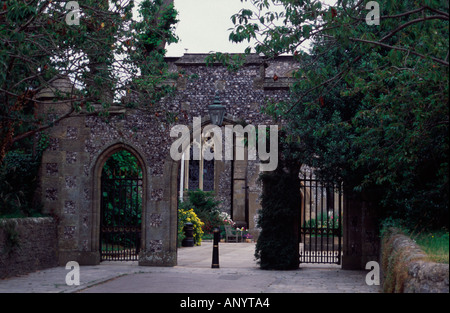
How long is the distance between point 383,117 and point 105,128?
8.46m

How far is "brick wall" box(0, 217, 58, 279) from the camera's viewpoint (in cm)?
1209

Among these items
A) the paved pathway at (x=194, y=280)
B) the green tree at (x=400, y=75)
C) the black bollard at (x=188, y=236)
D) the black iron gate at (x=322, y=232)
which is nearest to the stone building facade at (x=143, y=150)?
Answer: the paved pathway at (x=194, y=280)

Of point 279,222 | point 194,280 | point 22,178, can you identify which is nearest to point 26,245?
point 22,178

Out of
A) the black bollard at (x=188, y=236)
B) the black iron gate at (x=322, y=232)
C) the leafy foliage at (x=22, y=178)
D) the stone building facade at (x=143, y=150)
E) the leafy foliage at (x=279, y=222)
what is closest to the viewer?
the leafy foliage at (x=279, y=222)

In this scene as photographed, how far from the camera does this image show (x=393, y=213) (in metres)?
12.6

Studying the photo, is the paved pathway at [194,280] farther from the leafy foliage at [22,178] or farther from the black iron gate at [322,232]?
the leafy foliage at [22,178]

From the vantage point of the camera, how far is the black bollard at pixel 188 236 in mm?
23422

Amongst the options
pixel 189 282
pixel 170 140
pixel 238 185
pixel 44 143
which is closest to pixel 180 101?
pixel 170 140

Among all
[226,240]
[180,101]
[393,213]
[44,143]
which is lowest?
[226,240]

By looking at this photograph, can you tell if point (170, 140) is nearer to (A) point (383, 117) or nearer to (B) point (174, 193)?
(B) point (174, 193)

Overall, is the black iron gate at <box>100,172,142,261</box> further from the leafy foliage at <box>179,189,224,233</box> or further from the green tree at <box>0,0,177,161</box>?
the leafy foliage at <box>179,189,224,233</box>

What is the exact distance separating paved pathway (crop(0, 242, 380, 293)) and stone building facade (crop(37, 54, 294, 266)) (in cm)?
92

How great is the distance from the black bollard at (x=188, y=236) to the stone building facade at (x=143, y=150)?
8.24 m
